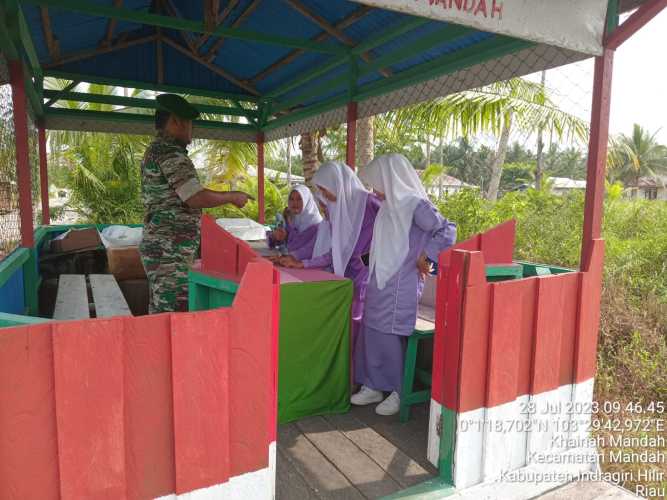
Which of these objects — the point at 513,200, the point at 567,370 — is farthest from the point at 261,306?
the point at 513,200

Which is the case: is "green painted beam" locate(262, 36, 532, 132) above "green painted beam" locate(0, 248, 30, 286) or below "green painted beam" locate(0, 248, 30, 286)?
above

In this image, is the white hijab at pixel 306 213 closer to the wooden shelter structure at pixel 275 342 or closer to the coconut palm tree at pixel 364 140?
the wooden shelter structure at pixel 275 342

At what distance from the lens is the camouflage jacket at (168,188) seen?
2.79 metres

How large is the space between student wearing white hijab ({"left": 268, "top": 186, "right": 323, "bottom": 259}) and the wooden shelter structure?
42.3 inches

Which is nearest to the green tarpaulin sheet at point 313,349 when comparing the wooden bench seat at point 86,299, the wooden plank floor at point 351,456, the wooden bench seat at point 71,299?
the wooden plank floor at point 351,456

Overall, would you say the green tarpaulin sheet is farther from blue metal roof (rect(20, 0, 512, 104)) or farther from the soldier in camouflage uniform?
blue metal roof (rect(20, 0, 512, 104))

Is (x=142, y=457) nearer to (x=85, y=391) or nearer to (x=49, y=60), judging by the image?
(x=85, y=391)

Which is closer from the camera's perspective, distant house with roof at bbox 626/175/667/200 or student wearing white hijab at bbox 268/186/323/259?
student wearing white hijab at bbox 268/186/323/259

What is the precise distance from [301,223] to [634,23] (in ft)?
8.05

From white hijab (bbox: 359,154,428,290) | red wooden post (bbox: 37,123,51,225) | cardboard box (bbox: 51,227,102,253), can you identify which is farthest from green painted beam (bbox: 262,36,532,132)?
red wooden post (bbox: 37,123,51,225)

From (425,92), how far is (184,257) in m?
2.11

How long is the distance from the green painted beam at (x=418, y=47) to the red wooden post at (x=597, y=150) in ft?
2.95

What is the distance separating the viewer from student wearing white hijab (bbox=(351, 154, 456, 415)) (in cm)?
281

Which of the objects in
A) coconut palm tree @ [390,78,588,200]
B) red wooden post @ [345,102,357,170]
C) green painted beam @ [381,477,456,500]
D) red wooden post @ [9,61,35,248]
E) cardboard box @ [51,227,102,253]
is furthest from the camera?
coconut palm tree @ [390,78,588,200]
